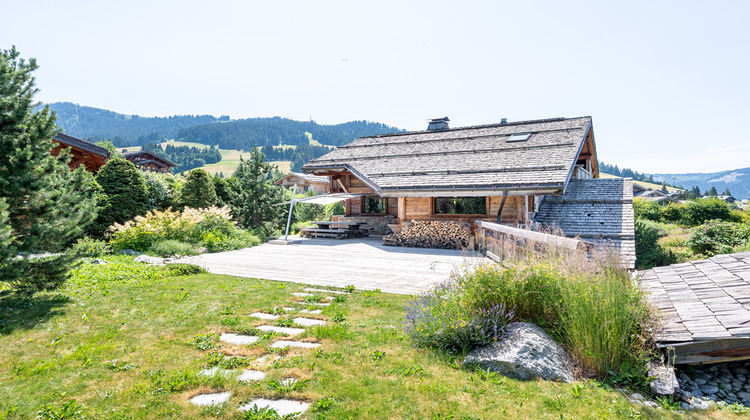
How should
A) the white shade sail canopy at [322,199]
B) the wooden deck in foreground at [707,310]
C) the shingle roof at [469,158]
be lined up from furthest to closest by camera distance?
the white shade sail canopy at [322,199]
the shingle roof at [469,158]
the wooden deck in foreground at [707,310]

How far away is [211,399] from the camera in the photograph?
3000 mm

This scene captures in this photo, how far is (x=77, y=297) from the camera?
234 inches

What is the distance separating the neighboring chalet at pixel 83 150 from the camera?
12616mm

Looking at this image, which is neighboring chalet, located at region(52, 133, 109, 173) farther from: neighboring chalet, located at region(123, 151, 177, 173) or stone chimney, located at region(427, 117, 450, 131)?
neighboring chalet, located at region(123, 151, 177, 173)

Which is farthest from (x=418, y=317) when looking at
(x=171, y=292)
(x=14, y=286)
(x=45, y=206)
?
(x=14, y=286)

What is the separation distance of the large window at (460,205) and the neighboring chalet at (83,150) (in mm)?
12483

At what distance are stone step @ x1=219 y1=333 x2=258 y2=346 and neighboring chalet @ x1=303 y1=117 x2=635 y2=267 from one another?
9.75 meters

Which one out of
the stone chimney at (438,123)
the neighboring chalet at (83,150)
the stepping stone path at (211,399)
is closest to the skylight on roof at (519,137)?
the stone chimney at (438,123)

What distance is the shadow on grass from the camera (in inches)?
180

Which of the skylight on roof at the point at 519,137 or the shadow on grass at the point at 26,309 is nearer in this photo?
the shadow on grass at the point at 26,309

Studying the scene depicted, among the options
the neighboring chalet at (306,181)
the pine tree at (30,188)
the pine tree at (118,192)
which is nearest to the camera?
the pine tree at (30,188)

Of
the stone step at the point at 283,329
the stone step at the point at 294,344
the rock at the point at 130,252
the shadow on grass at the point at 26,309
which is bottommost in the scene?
the stone step at the point at 294,344

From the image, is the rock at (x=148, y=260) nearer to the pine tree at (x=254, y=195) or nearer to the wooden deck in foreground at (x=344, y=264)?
the wooden deck in foreground at (x=344, y=264)

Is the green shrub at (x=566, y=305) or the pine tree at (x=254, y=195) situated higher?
the pine tree at (x=254, y=195)
